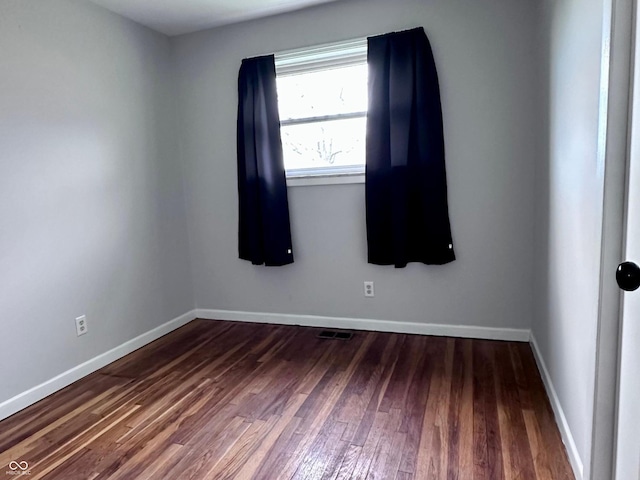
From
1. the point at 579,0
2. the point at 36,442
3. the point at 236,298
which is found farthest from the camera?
the point at 236,298

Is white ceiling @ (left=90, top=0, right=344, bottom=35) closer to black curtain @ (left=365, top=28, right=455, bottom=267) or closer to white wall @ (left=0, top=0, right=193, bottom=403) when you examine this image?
white wall @ (left=0, top=0, right=193, bottom=403)

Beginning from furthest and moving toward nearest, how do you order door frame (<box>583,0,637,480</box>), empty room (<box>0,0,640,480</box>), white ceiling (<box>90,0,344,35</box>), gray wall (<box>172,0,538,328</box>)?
1. white ceiling (<box>90,0,344,35</box>)
2. gray wall (<box>172,0,538,328</box>)
3. empty room (<box>0,0,640,480</box>)
4. door frame (<box>583,0,637,480</box>)

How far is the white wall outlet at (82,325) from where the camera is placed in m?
2.59

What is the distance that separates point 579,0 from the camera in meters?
1.50

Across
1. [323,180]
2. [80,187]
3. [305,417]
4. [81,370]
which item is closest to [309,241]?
[323,180]

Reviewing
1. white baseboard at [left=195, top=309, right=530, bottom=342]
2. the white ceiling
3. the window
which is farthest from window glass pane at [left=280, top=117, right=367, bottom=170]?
white baseboard at [left=195, top=309, right=530, bottom=342]

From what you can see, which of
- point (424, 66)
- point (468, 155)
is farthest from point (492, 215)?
point (424, 66)

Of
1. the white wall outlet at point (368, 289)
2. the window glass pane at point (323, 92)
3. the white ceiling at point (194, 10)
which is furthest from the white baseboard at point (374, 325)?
the white ceiling at point (194, 10)

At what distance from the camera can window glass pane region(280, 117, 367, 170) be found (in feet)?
9.88

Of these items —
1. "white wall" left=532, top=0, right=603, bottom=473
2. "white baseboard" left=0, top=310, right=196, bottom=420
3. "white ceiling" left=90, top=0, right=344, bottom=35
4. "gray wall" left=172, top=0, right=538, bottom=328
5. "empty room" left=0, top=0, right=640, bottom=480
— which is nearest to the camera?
"white wall" left=532, top=0, right=603, bottom=473

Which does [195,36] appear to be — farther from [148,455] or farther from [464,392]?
[464,392]

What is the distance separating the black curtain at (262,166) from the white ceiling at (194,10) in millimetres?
324

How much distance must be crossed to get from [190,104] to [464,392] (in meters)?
2.95

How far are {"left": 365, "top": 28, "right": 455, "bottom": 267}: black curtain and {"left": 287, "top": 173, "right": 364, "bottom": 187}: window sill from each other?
118 mm
